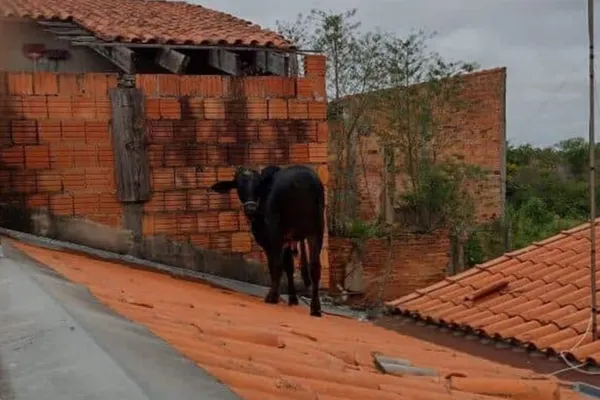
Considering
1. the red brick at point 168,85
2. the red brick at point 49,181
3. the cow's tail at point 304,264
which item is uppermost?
the red brick at point 168,85

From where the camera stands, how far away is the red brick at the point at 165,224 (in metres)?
8.38

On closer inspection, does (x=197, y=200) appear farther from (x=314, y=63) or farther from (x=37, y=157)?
(x=314, y=63)

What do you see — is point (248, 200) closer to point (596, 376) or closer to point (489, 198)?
point (596, 376)

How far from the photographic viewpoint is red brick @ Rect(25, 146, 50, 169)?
25.9 ft

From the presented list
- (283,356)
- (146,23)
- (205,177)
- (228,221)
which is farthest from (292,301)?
(283,356)

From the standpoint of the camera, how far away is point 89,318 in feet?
9.26

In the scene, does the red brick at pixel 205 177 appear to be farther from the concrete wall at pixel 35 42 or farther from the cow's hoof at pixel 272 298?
the concrete wall at pixel 35 42

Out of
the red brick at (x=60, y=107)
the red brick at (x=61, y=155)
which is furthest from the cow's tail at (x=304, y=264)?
the red brick at (x=60, y=107)

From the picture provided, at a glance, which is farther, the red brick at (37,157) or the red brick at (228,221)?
the red brick at (228,221)

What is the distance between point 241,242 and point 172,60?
230 centimetres

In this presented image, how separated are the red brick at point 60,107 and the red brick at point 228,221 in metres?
1.89

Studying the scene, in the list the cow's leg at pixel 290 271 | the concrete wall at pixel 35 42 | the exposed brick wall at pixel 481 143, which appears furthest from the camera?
the exposed brick wall at pixel 481 143

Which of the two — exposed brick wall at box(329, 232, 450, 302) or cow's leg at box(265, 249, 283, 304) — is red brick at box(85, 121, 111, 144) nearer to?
cow's leg at box(265, 249, 283, 304)

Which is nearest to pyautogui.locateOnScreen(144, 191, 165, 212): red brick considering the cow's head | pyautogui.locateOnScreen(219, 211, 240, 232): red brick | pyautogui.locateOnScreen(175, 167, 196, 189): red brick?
pyautogui.locateOnScreen(175, 167, 196, 189): red brick
